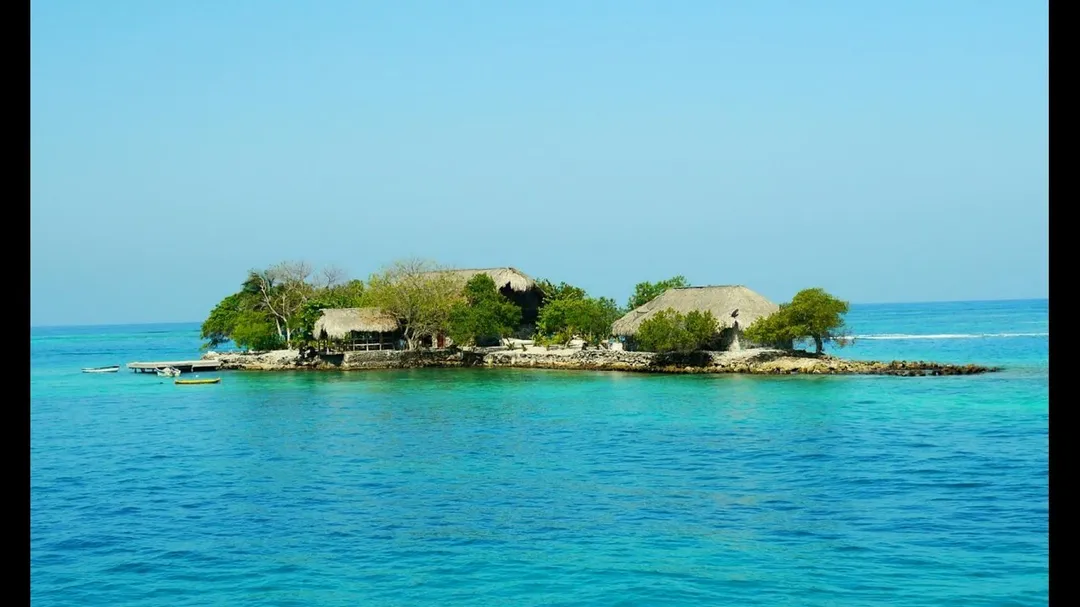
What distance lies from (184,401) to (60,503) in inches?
572

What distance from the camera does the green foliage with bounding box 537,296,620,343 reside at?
37594 millimetres

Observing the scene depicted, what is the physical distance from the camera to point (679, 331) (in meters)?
31.6

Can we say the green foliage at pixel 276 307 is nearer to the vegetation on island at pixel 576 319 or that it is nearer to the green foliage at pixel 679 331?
the vegetation on island at pixel 576 319

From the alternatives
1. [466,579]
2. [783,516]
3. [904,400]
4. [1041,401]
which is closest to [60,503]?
[466,579]

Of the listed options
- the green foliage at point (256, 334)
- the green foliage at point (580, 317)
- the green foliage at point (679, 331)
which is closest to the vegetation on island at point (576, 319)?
the green foliage at point (580, 317)

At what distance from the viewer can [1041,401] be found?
24.1m

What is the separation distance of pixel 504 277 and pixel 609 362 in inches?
295

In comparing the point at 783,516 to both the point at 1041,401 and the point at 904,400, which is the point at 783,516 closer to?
the point at 904,400

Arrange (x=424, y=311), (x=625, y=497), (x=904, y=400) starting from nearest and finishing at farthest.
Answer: (x=625, y=497)
(x=904, y=400)
(x=424, y=311)

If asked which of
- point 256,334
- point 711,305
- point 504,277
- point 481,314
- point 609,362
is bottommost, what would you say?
point 609,362

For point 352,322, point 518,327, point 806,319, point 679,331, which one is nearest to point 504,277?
point 518,327

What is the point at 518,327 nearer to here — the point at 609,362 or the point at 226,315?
the point at 609,362

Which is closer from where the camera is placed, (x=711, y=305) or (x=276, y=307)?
(x=711, y=305)

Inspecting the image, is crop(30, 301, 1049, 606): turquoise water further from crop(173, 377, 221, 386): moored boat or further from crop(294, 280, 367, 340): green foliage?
crop(294, 280, 367, 340): green foliage
